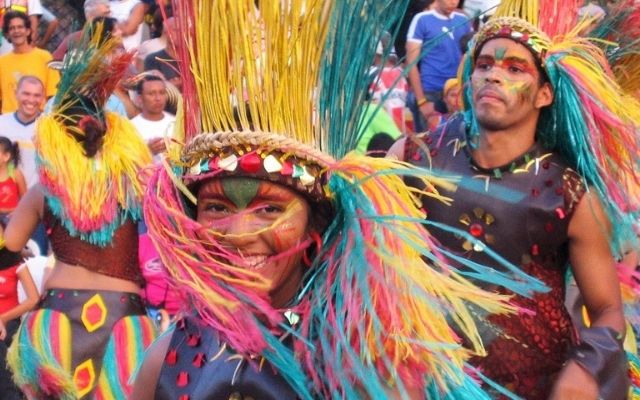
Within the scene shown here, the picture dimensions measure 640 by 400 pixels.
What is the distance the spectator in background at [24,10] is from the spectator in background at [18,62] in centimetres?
14

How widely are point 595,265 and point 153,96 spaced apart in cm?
439

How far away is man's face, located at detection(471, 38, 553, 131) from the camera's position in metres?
5.03

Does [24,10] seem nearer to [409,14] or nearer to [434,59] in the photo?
[409,14]

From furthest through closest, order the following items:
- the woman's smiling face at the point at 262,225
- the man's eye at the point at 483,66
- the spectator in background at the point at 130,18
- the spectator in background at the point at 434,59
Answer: the spectator in background at the point at 130,18 → the spectator in background at the point at 434,59 → the man's eye at the point at 483,66 → the woman's smiling face at the point at 262,225

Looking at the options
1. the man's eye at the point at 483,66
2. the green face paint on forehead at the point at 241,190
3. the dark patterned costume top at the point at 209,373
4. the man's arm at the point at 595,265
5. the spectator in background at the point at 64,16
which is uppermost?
the green face paint on forehead at the point at 241,190

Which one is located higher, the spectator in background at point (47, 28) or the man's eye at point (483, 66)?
the man's eye at point (483, 66)

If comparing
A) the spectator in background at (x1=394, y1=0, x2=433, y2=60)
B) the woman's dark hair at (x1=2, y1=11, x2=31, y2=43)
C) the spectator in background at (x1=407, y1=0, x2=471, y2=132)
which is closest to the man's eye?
the spectator in background at (x1=407, y1=0, x2=471, y2=132)

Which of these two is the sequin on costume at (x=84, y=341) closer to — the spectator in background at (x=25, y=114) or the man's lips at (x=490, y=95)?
the man's lips at (x=490, y=95)

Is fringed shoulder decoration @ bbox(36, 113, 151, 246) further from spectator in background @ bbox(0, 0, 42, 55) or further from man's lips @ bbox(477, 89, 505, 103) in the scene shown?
spectator in background @ bbox(0, 0, 42, 55)

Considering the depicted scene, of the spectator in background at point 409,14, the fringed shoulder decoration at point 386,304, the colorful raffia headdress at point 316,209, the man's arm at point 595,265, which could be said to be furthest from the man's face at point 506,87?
the spectator in background at point 409,14

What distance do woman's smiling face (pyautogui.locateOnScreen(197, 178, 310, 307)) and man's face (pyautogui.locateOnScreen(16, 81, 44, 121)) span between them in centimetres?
628

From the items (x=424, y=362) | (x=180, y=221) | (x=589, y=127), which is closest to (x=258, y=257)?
(x=180, y=221)

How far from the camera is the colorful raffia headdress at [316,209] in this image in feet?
9.82

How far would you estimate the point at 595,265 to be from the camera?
4.86 meters
